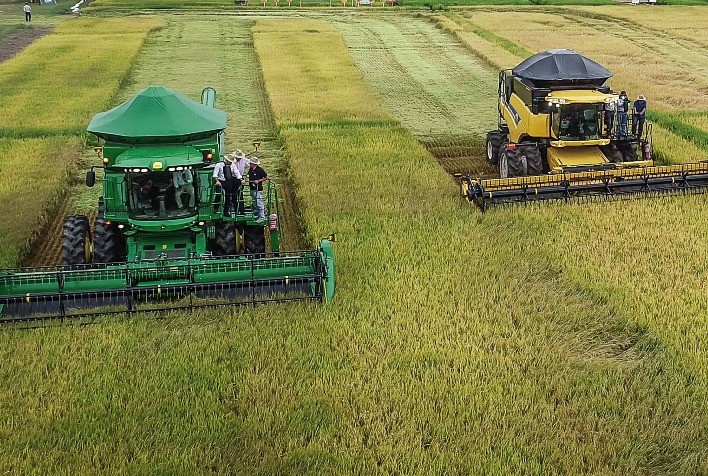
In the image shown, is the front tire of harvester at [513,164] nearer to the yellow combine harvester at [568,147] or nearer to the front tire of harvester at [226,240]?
the yellow combine harvester at [568,147]

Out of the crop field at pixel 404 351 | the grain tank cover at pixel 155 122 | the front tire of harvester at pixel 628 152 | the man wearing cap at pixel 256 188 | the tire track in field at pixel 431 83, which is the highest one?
the grain tank cover at pixel 155 122

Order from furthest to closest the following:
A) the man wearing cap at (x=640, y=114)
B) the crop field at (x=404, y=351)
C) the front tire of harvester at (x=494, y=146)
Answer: the front tire of harvester at (x=494, y=146) → the man wearing cap at (x=640, y=114) → the crop field at (x=404, y=351)

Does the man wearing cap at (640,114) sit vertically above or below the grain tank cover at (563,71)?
below

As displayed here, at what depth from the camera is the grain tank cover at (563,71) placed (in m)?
14.9

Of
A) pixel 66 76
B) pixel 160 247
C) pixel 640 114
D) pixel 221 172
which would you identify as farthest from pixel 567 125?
pixel 66 76

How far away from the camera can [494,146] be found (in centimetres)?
1641

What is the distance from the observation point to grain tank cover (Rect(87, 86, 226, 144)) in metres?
10.4

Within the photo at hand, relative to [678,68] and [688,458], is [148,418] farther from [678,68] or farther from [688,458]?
[678,68]

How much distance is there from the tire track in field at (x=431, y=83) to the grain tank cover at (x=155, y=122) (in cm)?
684

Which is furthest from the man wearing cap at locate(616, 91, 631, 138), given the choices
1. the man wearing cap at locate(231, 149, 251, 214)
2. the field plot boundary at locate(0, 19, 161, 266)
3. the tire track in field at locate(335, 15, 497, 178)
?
the field plot boundary at locate(0, 19, 161, 266)

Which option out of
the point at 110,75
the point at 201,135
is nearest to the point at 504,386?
the point at 201,135

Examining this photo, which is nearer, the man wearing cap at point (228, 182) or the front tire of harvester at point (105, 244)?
the front tire of harvester at point (105, 244)

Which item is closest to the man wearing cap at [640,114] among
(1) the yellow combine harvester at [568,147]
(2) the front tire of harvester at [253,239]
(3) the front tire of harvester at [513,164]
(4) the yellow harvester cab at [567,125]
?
(1) the yellow combine harvester at [568,147]

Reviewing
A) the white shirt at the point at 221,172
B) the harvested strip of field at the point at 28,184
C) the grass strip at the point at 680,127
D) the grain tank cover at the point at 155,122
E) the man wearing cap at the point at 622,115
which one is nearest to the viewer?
the grain tank cover at the point at 155,122
